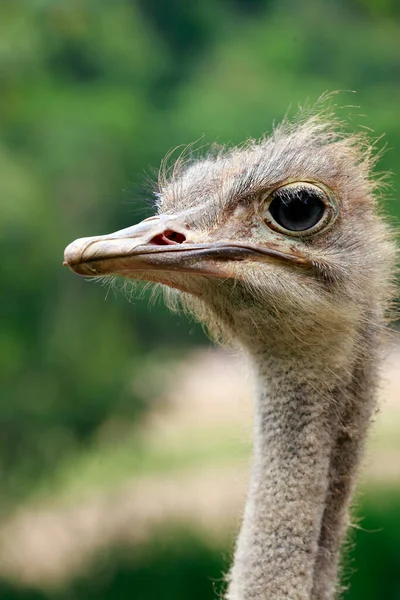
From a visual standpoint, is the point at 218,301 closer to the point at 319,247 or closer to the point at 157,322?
the point at 319,247

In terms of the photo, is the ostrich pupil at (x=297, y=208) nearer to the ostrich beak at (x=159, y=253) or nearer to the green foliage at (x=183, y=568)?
the ostrich beak at (x=159, y=253)

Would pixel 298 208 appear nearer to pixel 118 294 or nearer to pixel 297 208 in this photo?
pixel 297 208

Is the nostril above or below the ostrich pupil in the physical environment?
below

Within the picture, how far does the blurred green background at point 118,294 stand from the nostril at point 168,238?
5.18m

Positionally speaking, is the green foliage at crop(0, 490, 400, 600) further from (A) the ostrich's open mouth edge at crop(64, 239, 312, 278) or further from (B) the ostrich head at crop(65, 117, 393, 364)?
(A) the ostrich's open mouth edge at crop(64, 239, 312, 278)

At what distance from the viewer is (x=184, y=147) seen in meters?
3.35

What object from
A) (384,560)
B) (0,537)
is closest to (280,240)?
(0,537)

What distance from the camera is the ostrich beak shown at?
7.38 ft

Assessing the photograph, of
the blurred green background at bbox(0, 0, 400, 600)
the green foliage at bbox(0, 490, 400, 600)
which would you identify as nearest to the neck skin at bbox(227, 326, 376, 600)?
the blurred green background at bbox(0, 0, 400, 600)

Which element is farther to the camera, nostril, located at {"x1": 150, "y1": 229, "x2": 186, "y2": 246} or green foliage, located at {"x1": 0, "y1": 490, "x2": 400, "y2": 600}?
green foliage, located at {"x1": 0, "y1": 490, "x2": 400, "y2": 600}

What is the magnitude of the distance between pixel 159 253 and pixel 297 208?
374 mm

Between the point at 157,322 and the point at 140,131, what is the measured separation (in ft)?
5.26

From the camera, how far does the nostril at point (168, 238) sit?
2.35m

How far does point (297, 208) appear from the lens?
98.2 inches
